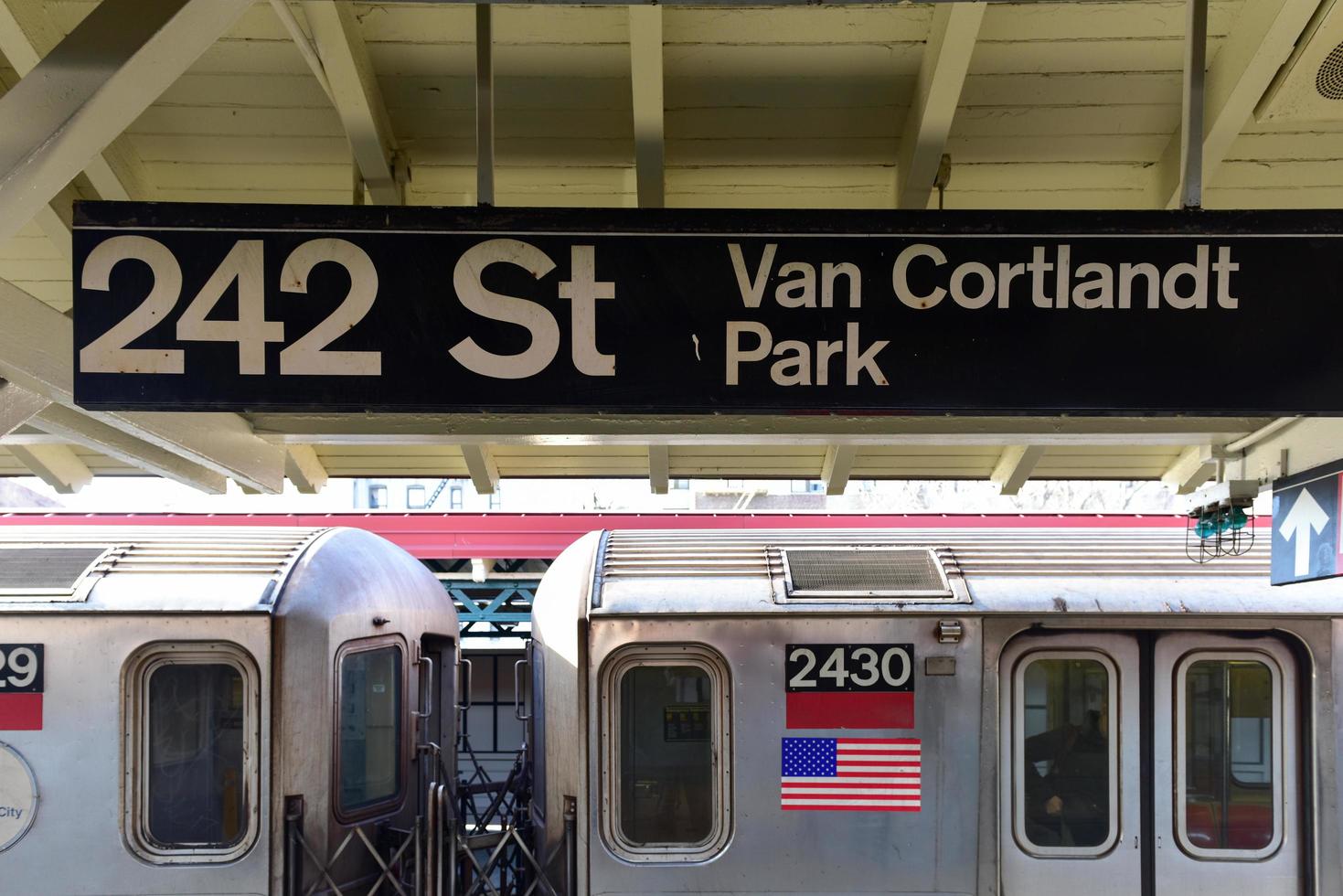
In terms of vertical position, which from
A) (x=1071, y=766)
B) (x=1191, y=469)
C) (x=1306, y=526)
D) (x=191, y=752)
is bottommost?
(x=1071, y=766)

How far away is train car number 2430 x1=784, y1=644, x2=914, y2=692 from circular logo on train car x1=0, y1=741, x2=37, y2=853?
396cm

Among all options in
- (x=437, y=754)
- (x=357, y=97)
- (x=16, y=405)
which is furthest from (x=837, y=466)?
(x=16, y=405)

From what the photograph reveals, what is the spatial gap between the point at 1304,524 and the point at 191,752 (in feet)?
18.7

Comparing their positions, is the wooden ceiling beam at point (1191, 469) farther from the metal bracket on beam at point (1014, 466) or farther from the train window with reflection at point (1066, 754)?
the train window with reflection at point (1066, 754)

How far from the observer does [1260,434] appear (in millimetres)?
5328

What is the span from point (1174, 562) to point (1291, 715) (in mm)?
975

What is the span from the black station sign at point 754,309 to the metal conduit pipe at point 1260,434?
9.30 feet

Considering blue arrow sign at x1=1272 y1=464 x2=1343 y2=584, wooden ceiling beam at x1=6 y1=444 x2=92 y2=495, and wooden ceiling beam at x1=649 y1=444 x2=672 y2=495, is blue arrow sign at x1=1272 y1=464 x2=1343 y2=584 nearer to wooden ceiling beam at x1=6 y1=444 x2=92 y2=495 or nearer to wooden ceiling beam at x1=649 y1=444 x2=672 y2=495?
wooden ceiling beam at x1=649 y1=444 x2=672 y2=495

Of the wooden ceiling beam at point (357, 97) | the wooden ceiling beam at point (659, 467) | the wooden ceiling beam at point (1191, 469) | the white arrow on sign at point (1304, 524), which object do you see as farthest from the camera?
the wooden ceiling beam at point (659, 467)

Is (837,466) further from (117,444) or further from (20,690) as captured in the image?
(20,690)

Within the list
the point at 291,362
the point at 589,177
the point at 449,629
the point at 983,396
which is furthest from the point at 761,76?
the point at 449,629

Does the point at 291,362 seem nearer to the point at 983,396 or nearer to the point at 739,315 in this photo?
the point at 739,315

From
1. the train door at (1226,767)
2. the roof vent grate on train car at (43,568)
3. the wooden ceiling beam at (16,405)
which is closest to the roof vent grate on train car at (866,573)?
the train door at (1226,767)

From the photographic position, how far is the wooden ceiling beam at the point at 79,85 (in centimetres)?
219
